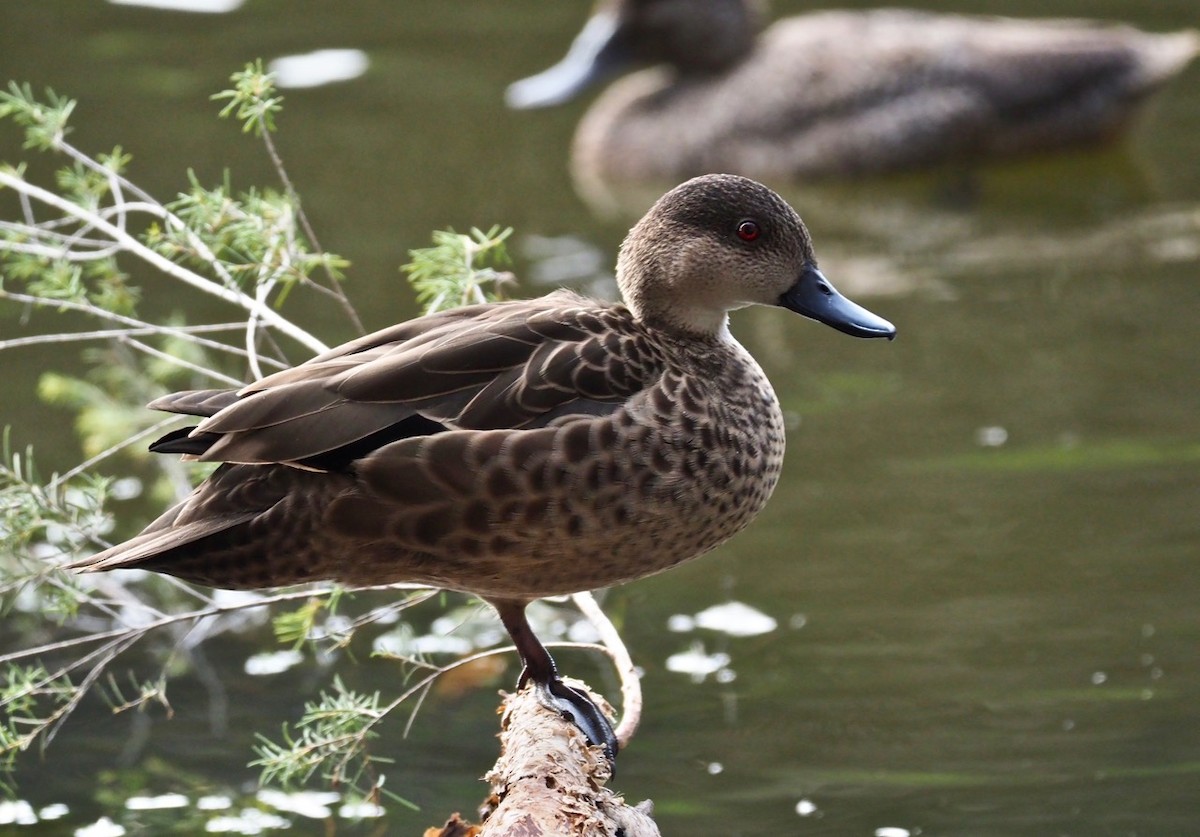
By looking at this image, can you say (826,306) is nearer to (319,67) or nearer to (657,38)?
(657,38)

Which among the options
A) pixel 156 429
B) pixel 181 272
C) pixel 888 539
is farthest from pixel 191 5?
pixel 181 272

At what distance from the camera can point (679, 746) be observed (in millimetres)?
5633

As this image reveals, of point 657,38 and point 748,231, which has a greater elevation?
point 657,38

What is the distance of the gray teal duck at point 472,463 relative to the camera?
3582mm

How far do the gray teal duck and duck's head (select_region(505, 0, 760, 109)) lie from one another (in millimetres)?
7175

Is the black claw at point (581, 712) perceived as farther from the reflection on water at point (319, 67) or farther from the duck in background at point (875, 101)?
the reflection on water at point (319, 67)

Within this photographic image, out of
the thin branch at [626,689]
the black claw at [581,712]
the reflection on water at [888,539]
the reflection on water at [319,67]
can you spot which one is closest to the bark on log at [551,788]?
the black claw at [581,712]

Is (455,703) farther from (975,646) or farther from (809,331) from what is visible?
(809,331)

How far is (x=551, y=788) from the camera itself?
357cm

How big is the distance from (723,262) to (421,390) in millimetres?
767

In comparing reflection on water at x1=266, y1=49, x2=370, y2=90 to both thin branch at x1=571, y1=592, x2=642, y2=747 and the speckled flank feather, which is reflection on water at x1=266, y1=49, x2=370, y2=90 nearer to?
thin branch at x1=571, y1=592, x2=642, y2=747

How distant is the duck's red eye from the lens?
3.99 metres

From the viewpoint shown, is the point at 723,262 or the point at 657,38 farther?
the point at 657,38

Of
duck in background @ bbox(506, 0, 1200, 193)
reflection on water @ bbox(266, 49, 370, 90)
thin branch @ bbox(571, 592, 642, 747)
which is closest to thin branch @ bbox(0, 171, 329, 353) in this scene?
thin branch @ bbox(571, 592, 642, 747)
